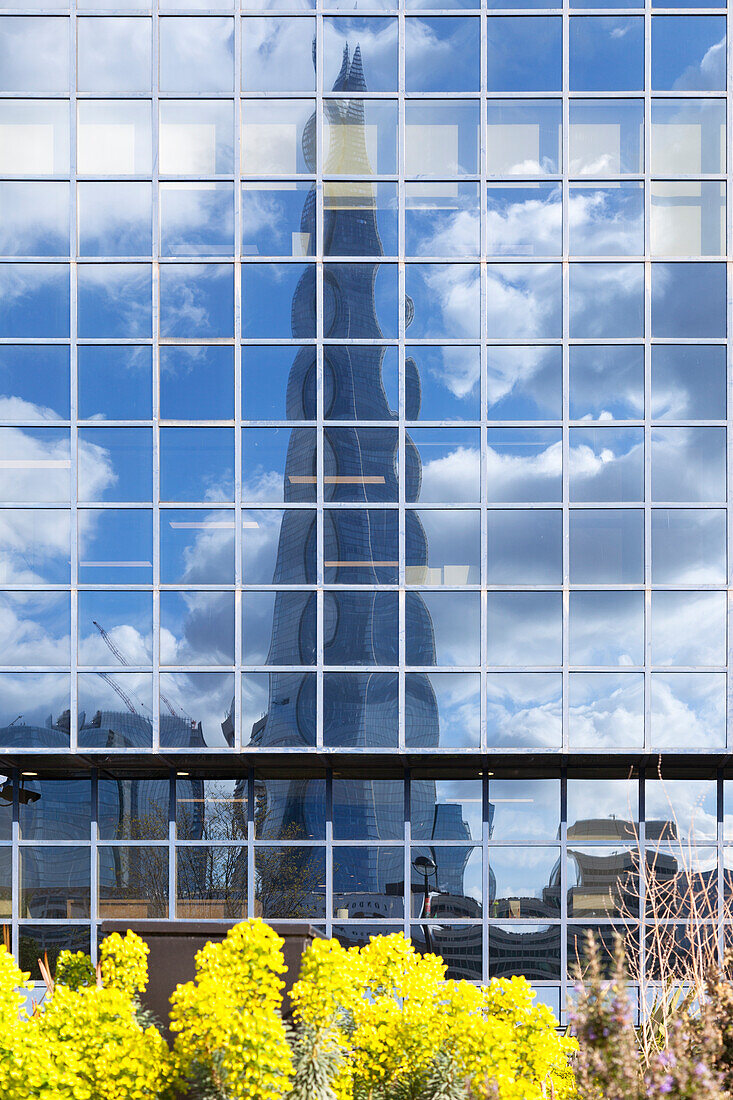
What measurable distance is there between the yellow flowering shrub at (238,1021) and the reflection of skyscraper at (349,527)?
7.89 meters

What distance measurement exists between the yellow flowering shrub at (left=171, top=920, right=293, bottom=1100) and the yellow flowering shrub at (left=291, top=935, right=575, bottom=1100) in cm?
42

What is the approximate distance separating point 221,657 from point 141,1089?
811cm

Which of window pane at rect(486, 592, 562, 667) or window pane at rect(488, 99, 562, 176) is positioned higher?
window pane at rect(488, 99, 562, 176)

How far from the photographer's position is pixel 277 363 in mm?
15102

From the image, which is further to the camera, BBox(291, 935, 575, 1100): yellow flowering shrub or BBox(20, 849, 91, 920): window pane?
BBox(20, 849, 91, 920): window pane

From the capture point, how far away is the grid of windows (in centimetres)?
1512

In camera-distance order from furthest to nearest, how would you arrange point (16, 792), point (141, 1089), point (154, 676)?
1. point (16, 792)
2. point (154, 676)
3. point (141, 1089)

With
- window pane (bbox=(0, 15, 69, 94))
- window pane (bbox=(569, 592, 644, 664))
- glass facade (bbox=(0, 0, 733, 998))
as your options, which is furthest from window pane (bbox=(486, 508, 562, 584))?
window pane (bbox=(0, 15, 69, 94))

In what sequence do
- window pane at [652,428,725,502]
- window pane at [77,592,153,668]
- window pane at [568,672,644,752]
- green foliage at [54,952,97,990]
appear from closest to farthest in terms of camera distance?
green foliage at [54,952,97,990], window pane at [568,672,644,752], window pane at [77,592,153,668], window pane at [652,428,725,502]

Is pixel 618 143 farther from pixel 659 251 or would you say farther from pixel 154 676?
pixel 154 676

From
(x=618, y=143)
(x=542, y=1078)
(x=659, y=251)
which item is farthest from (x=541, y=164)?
(x=542, y=1078)

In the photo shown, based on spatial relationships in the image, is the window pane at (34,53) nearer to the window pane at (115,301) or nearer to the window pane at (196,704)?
the window pane at (115,301)

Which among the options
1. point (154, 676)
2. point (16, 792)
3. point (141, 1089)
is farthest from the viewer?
point (16, 792)

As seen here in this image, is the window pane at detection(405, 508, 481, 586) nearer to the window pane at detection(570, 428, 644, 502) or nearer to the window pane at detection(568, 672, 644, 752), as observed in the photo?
the window pane at detection(570, 428, 644, 502)
